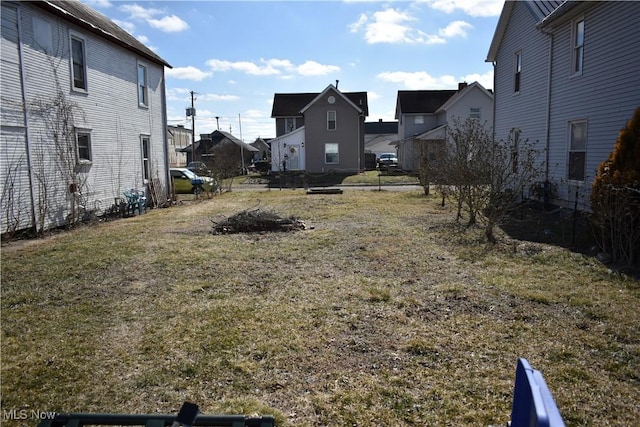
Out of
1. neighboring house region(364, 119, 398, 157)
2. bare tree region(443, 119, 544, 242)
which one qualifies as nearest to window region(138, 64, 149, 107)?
bare tree region(443, 119, 544, 242)

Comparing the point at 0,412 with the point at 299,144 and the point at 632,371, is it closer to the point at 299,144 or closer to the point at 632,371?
the point at 632,371

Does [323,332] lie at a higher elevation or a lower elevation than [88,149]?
lower

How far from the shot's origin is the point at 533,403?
1609 millimetres

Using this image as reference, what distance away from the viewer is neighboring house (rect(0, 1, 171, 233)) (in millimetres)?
10867

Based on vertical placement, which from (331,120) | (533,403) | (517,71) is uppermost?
(331,120)

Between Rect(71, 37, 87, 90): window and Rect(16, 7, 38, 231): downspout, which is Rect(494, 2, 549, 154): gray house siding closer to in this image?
Rect(71, 37, 87, 90): window

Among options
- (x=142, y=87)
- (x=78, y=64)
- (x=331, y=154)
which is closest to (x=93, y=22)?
(x=78, y=64)

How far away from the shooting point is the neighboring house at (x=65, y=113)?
1087 cm

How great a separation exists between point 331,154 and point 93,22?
24417 millimetres

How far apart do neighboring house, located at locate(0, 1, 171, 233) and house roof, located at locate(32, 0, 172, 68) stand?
4 centimetres

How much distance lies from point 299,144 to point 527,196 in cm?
2558

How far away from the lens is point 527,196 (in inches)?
611

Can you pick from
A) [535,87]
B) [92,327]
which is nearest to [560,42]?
[535,87]

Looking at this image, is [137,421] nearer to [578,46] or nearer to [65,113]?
[65,113]
